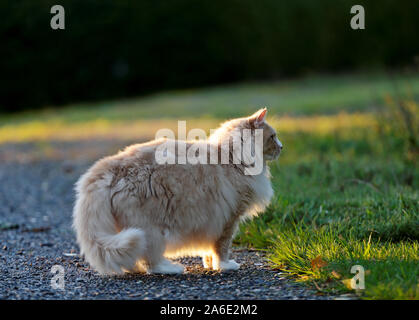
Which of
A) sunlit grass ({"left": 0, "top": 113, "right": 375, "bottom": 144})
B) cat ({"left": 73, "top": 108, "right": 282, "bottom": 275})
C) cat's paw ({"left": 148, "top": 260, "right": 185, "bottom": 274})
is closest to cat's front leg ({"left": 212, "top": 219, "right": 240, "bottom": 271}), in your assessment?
cat ({"left": 73, "top": 108, "right": 282, "bottom": 275})

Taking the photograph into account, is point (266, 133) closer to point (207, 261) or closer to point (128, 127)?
point (207, 261)

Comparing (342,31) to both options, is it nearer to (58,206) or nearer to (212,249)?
(58,206)

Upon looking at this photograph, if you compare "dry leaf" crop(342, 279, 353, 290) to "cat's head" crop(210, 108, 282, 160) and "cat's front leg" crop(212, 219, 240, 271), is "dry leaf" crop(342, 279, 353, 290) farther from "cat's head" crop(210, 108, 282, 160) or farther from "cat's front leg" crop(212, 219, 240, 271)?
"cat's head" crop(210, 108, 282, 160)

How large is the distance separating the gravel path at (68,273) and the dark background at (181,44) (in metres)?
13.1

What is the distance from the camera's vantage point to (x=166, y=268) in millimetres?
3955

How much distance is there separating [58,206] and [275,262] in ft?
12.1

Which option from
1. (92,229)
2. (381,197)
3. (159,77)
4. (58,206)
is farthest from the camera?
(159,77)

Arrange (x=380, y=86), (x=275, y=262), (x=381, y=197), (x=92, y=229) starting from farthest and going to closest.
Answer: (x=380, y=86), (x=381, y=197), (x=275, y=262), (x=92, y=229)

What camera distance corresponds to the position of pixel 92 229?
379 centimetres

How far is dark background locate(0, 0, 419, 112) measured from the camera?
61.2 ft

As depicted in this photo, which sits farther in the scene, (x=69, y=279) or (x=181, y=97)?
(x=181, y=97)

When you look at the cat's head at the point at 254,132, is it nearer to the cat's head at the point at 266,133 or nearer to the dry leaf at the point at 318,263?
the cat's head at the point at 266,133

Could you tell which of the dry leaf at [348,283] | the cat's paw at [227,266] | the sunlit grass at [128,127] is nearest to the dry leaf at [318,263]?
the dry leaf at [348,283]
